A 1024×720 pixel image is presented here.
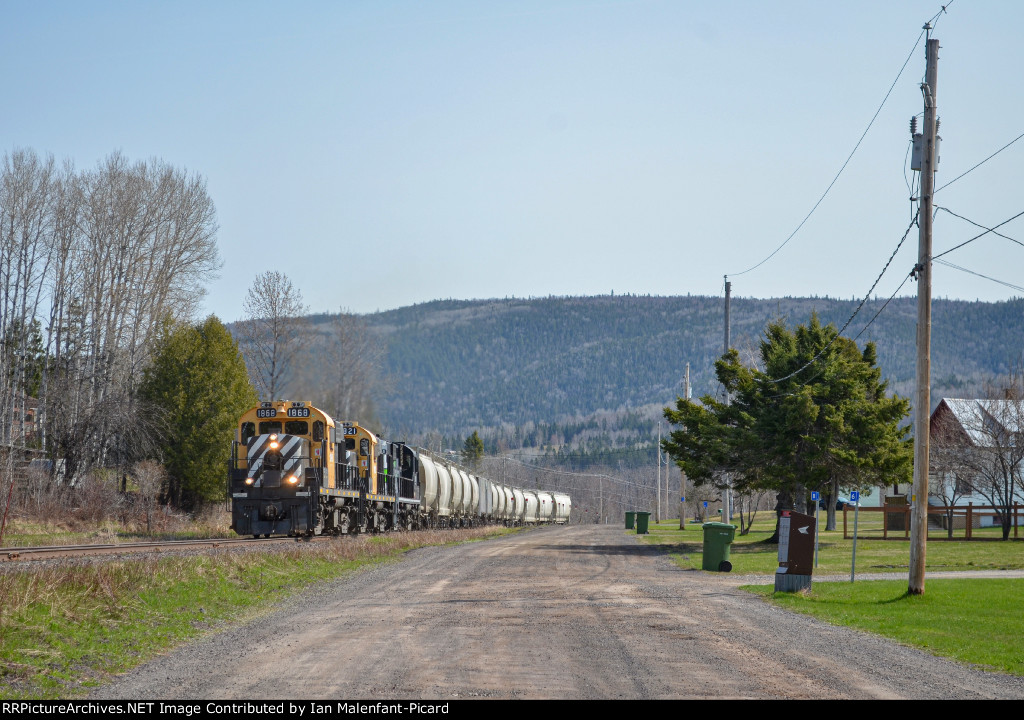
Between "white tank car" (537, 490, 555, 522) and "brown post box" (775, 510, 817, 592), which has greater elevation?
"brown post box" (775, 510, 817, 592)

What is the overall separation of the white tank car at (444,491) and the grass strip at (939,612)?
99.2 ft

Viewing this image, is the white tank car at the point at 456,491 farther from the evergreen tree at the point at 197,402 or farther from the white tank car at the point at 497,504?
the evergreen tree at the point at 197,402

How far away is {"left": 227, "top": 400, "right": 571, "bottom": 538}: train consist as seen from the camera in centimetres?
2869

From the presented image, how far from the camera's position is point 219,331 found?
50656 mm

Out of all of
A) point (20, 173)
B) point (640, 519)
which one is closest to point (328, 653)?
point (20, 173)

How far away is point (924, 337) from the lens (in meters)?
20.2

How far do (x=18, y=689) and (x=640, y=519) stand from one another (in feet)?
180

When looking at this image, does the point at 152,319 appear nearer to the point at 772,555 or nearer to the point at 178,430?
the point at 178,430

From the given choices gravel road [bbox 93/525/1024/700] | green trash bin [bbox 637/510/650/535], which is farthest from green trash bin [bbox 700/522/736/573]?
green trash bin [bbox 637/510/650/535]

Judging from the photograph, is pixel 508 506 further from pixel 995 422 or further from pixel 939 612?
pixel 939 612

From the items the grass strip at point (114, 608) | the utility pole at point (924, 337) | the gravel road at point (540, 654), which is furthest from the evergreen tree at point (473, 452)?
the gravel road at point (540, 654)

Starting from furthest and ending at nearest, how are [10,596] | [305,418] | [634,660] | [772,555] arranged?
1. [772,555]
2. [305,418]
3. [10,596]
4. [634,660]

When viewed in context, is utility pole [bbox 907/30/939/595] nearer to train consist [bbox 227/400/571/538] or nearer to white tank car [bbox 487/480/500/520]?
train consist [bbox 227/400/571/538]

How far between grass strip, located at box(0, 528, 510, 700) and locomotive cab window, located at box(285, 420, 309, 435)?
7.91 metres
